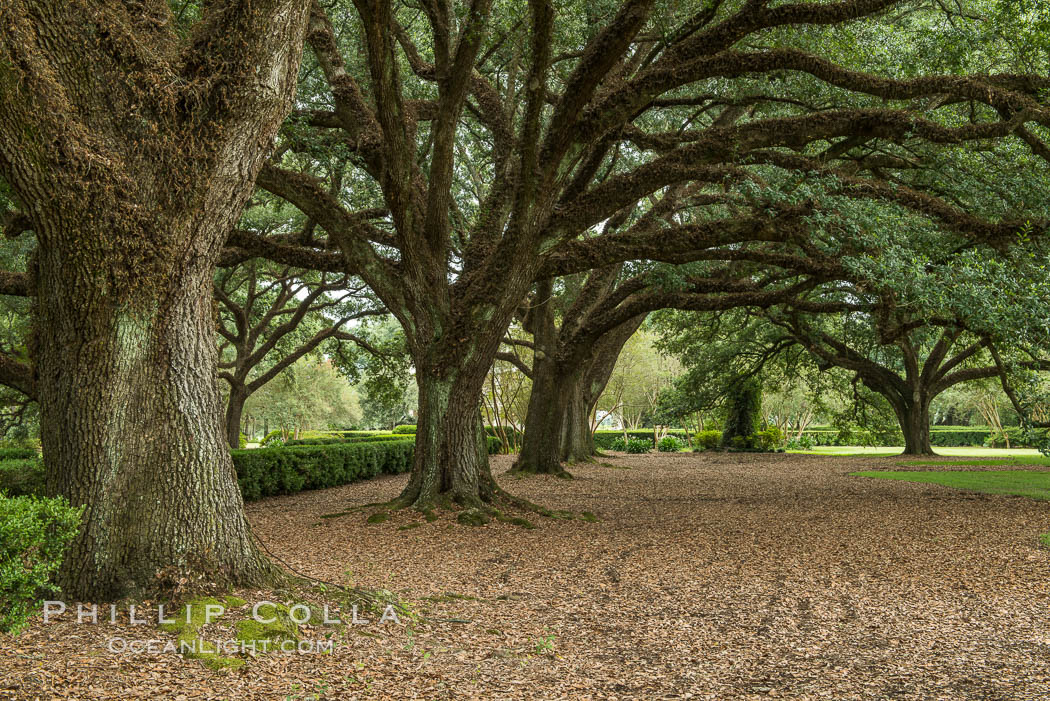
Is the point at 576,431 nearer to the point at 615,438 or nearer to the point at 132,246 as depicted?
the point at 615,438

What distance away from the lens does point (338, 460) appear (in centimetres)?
1406

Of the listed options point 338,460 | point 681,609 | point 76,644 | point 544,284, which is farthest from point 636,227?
point 76,644

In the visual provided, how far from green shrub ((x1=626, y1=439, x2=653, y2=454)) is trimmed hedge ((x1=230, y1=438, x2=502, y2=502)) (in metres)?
12.4

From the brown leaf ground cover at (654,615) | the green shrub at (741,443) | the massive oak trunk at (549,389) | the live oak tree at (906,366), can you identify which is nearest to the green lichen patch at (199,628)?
the brown leaf ground cover at (654,615)

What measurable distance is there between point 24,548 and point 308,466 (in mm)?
10108

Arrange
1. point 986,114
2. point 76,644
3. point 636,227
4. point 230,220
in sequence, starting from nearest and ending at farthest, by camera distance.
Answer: point 76,644, point 230,220, point 986,114, point 636,227

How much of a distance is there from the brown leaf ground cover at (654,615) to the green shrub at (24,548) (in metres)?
0.19

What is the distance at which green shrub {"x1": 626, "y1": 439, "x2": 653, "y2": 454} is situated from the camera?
27438 millimetres

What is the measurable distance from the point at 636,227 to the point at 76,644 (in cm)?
1026

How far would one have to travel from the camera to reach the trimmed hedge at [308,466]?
37.0 feet

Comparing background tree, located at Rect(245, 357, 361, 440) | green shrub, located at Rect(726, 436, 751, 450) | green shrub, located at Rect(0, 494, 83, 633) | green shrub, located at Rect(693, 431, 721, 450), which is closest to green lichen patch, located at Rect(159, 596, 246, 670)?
green shrub, located at Rect(0, 494, 83, 633)

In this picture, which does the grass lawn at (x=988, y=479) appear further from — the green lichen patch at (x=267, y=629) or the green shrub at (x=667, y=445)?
the green shrub at (x=667, y=445)

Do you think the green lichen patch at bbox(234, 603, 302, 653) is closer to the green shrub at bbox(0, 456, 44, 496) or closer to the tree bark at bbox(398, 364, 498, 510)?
the tree bark at bbox(398, 364, 498, 510)

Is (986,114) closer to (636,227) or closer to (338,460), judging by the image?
(636,227)
